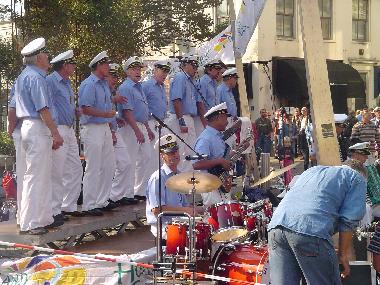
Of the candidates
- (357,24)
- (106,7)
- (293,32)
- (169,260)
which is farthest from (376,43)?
(169,260)

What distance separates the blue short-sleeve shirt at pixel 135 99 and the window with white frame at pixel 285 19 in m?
20.5

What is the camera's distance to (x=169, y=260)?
22.5 ft

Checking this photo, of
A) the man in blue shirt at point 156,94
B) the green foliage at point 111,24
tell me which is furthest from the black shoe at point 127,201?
the green foliage at point 111,24

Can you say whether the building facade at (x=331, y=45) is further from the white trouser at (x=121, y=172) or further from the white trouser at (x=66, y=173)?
the white trouser at (x=66, y=173)

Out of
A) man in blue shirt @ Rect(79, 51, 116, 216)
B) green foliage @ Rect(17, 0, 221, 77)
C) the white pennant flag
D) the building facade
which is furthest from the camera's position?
the building facade

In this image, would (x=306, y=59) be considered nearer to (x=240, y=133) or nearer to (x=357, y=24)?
(x=240, y=133)

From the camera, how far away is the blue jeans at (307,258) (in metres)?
5.43

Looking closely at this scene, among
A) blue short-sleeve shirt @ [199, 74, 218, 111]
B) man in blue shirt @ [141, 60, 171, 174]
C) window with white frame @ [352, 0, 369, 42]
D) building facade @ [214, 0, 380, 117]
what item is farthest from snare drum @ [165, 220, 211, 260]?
window with white frame @ [352, 0, 369, 42]

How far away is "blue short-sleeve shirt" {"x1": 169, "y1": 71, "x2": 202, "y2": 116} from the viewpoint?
37.5ft

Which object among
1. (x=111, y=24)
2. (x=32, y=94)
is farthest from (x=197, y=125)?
(x=111, y=24)

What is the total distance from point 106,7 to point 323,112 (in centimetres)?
1253

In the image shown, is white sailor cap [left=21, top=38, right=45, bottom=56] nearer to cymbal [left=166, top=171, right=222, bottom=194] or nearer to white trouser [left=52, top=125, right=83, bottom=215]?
white trouser [left=52, top=125, right=83, bottom=215]

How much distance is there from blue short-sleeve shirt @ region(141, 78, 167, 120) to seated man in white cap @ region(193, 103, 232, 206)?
1.85 metres

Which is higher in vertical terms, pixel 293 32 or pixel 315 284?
pixel 293 32
